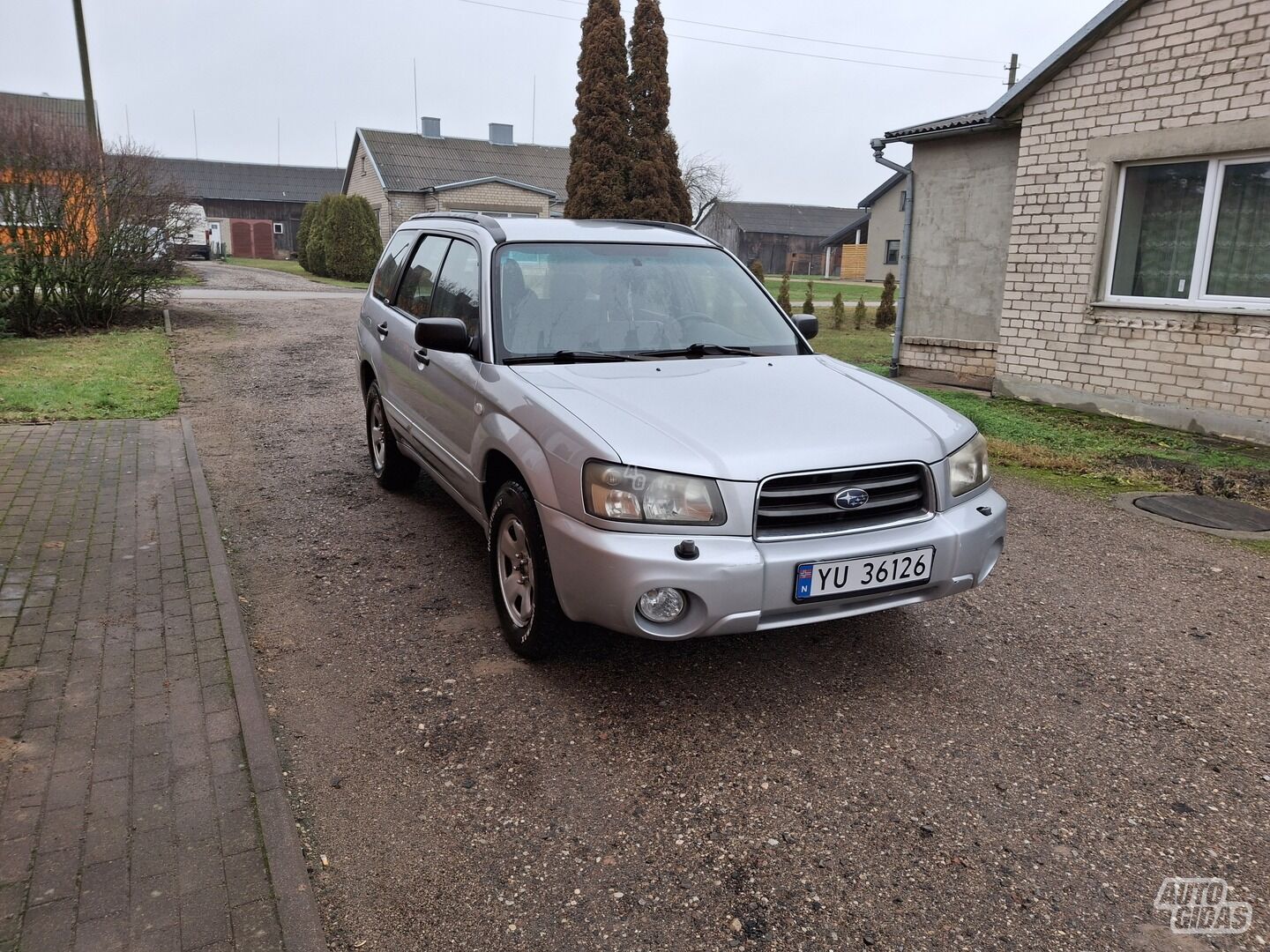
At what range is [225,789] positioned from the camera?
2941 mm

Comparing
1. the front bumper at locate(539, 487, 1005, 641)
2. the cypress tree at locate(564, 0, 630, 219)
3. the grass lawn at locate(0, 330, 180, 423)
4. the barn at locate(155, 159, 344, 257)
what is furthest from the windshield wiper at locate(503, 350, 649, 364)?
the barn at locate(155, 159, 344, 257)

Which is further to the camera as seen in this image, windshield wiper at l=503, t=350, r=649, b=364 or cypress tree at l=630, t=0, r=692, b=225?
cypress tree at l=630, t=0, r=692, b=225

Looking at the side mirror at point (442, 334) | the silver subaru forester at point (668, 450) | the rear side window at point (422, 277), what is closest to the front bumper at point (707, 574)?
the silver subaru forester at point (668, 450)

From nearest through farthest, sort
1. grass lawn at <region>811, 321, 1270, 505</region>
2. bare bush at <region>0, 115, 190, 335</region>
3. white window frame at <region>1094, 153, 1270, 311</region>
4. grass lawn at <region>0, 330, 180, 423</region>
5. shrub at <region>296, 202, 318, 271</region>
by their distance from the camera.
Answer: grass lawn at <region>811, 321, 1270, 505</region> < white window frame at <region>1094, 153, 1270, 311</region> < grass lawn at <region>0, 330, 180, 423</region> < bare bush at <region>0, 115, 190, 335</region> < shrub at <region>296, 202, 318, 271</region>

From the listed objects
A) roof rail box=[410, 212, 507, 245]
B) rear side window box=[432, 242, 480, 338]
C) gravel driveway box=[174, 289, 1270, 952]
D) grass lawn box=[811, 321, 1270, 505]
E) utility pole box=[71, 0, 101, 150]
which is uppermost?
utility pole box=[71, 0, 101, 150]

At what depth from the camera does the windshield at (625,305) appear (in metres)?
4.38

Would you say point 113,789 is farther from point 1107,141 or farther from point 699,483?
point 1107,141

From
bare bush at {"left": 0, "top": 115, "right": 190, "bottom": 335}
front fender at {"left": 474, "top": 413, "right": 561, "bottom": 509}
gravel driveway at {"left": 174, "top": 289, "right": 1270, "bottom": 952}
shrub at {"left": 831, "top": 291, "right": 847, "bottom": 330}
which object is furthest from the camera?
shrub at {"left": 831, "top": 291, "right": 847, "bottom": 330}

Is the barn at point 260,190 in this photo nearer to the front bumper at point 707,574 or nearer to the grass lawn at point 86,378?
the grass lawn at point 86,378

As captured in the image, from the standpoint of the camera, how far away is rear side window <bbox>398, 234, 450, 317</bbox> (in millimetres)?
5383

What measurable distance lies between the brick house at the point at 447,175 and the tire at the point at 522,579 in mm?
33202

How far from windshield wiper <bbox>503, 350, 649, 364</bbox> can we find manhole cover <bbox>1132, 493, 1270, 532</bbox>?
4189 millimetres

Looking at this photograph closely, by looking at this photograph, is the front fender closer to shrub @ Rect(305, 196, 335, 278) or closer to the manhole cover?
the manhole cover

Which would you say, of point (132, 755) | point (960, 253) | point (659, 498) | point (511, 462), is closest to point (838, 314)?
point (960, 253)
